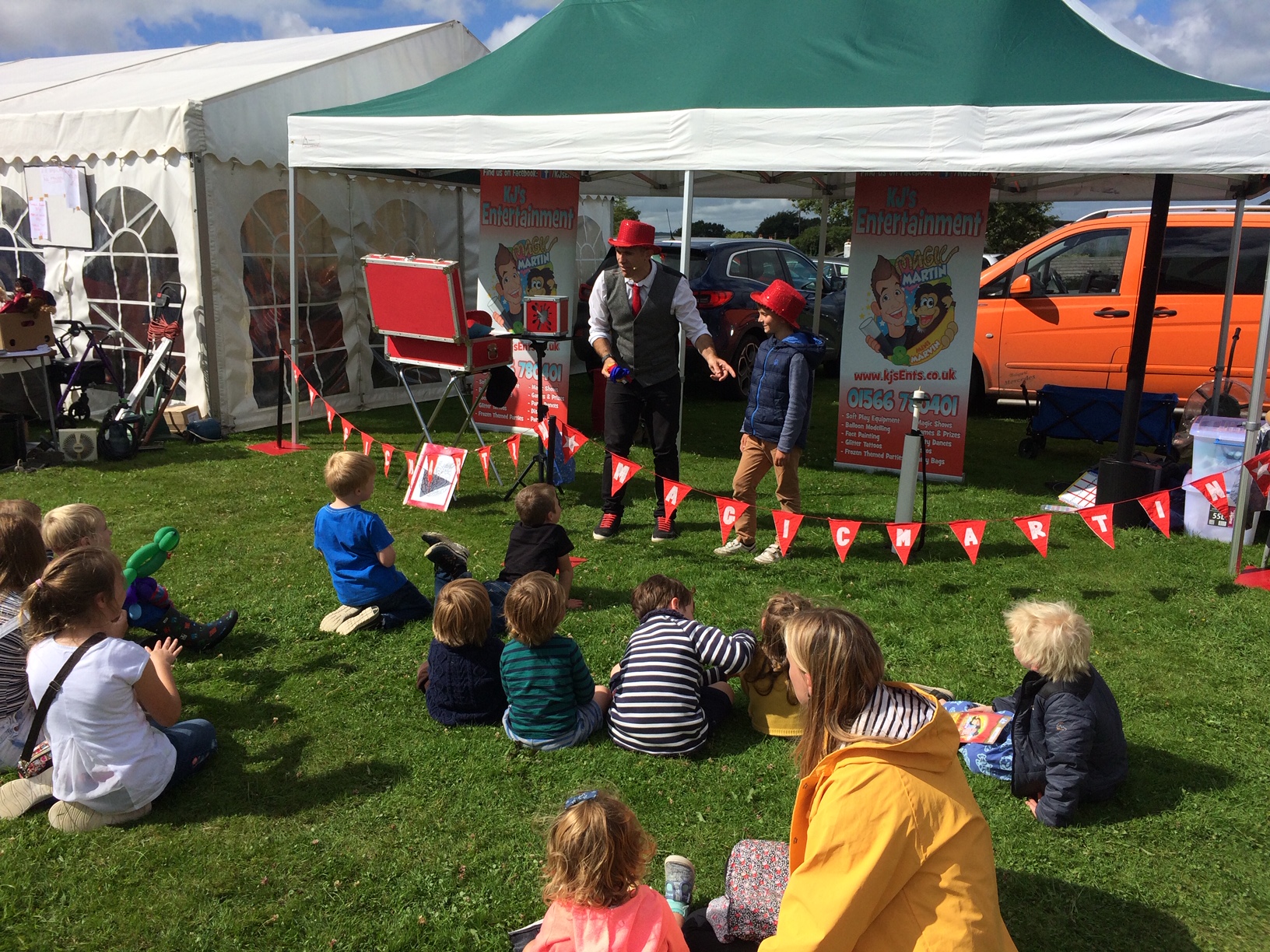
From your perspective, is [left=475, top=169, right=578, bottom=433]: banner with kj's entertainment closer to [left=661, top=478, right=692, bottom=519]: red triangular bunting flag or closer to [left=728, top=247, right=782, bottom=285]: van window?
[left=728, top=247, right=782, bottom=285]: van window

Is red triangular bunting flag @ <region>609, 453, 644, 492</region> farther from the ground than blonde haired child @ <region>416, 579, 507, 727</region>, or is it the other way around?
red triangular bunting flag @ <region>609, 453, 644, 492</region>

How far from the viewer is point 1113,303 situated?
9398 mm

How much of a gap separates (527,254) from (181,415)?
357 centimetres

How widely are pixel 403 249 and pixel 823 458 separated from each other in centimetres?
545

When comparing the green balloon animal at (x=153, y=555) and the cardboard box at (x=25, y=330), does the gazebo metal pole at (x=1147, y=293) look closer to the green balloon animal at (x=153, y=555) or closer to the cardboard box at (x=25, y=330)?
the green balloon animal at (x=153, y=555)

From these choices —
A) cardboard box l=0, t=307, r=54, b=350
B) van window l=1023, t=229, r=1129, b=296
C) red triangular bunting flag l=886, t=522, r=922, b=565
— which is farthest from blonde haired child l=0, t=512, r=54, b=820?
van window l=1023, t=229, r=1129, b=296

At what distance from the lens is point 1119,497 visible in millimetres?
→ 6625

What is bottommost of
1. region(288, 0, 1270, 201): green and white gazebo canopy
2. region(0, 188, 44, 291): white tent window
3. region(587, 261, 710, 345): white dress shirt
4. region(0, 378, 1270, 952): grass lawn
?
region(0, 378, 1270, 952): grass lawn

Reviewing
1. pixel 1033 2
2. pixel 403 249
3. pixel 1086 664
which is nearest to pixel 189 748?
pixel 1086 664

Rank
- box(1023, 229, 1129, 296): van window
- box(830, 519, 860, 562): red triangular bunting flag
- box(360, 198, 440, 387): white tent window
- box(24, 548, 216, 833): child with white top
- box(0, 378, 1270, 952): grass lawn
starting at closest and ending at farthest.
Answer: box(0, 378, 1270, 952): grass lawn
box(24, 548, 216, 833): child with white top
box(830, 519, 860, 562): red triangular bunting flag
box(1023, 229, 1129, 296): van window
box(360, 198, 440, 387): white tent window

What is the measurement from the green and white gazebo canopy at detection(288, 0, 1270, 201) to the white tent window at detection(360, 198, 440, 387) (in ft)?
8.19

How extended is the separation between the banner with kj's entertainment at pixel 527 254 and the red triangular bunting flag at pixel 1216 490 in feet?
17.6

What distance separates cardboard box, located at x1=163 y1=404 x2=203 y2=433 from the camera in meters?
8.84

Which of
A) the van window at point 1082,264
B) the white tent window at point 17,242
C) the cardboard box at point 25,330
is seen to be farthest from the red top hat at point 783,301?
the white tent window at point 17,242
